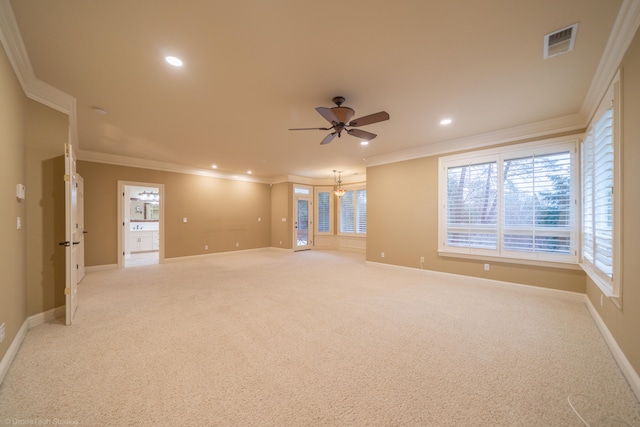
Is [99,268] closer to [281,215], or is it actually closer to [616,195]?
[281,215]

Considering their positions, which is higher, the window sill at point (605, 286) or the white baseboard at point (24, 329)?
the window sill at point (605, 286)

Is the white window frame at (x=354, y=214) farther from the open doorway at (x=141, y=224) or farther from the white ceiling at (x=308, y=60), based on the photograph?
the open doorway at (x=141, y=224)

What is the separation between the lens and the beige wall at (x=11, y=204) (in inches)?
80.9

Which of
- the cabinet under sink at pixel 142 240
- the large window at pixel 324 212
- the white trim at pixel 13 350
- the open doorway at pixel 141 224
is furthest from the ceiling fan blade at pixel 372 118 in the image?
the cabinet under sink at pixel 142 240

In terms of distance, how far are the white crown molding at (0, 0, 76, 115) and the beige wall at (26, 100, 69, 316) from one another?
10 centimetres

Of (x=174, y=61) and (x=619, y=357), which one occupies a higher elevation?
(x=174, y=61)

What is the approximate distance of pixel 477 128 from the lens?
14.0ft

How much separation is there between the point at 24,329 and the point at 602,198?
21.0 ft

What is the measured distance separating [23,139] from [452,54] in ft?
15.0

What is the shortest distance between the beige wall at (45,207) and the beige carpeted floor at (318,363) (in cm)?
46

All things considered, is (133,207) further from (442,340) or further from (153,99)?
(442,340)

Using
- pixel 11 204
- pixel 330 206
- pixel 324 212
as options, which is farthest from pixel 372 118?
pixel 324 212

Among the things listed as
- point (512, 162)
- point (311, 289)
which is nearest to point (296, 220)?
point (311, 289)

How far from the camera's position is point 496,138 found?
4402 mm
